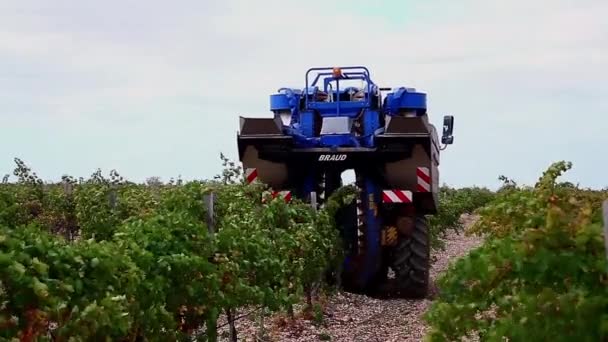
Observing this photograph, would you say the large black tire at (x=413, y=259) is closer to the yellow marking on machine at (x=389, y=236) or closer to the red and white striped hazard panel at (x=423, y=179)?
the yellow marking on machine at (x=389, y=236)

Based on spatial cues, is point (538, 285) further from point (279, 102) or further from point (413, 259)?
point (279, 102)

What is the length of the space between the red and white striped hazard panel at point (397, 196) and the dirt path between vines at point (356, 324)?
1.24 m

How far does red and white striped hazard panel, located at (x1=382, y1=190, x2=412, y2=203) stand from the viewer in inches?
475

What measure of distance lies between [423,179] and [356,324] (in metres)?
1.89

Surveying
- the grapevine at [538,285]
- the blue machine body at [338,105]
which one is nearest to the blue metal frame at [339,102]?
the blue machine body at [338,105]

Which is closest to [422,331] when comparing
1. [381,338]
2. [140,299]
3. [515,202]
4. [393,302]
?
[381,338]

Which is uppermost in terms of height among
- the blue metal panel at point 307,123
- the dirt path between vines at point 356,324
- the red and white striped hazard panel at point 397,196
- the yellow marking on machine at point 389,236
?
the blue metal panel at point 307,123

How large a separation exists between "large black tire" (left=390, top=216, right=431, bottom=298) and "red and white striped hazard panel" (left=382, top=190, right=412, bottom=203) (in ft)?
1.99

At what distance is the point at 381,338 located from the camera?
10359mm

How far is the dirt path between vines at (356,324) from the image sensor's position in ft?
34.0

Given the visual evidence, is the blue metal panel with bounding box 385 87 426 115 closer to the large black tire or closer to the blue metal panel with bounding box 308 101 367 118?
the blue metal panel with bounding box 308 101 367 118

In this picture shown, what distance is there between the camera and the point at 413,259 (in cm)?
1252

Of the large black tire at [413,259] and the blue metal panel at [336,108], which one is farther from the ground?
the blue metal panel at [336,108]

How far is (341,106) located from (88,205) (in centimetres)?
329
